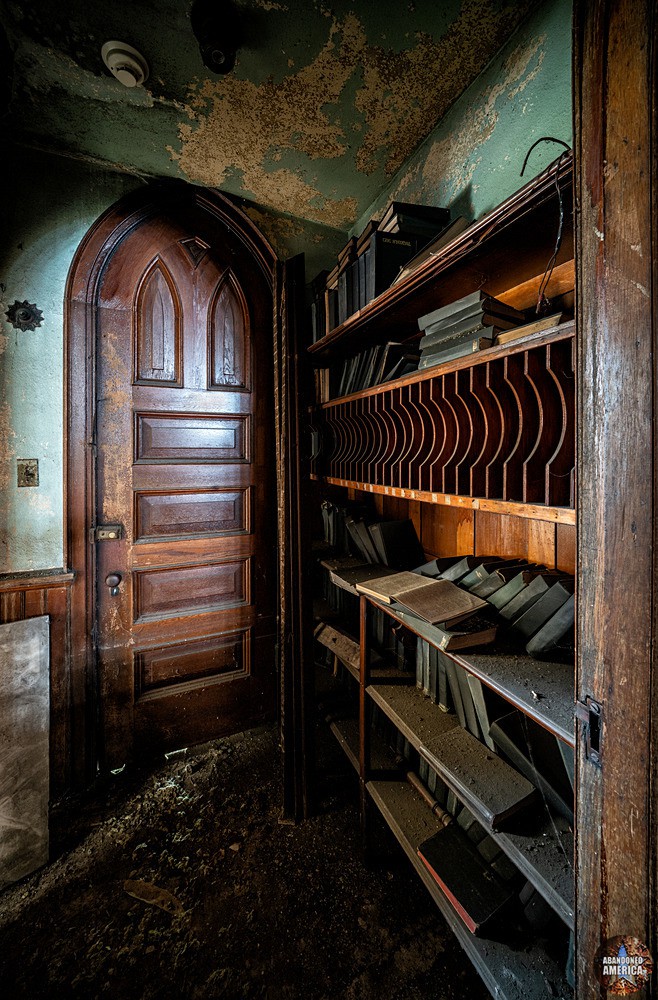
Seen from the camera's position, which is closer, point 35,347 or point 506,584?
point 506,584

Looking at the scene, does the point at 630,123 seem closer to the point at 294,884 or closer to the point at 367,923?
the point at 367,923

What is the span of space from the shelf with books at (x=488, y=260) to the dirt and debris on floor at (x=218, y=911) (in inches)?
90.6

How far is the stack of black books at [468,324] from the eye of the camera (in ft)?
3.72

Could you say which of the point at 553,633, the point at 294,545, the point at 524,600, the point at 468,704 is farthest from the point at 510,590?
the point at 294,545

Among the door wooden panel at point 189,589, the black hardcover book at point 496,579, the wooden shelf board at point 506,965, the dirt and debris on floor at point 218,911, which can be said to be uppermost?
the black hardcover book at point 496,579

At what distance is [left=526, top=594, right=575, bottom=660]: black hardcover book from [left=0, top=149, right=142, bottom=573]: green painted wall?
2.12 metres

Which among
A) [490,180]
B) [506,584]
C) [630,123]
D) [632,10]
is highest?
[490,180]

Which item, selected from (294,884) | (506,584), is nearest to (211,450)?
(506,584)

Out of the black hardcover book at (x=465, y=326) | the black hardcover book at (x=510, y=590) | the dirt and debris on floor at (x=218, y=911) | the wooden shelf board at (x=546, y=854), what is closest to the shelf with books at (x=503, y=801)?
the wooden shelf board at (x=546, y=854)

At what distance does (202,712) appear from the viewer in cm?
232

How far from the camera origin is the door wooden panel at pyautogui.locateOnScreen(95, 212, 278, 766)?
2.07m

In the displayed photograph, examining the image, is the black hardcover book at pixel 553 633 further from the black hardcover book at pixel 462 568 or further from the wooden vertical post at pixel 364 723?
the wooden vertical post at pixel 364 723

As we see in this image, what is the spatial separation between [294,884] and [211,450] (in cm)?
206

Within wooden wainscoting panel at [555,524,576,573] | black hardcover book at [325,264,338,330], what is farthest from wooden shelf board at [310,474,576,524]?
black hardcover book at [325,264,338,330]
